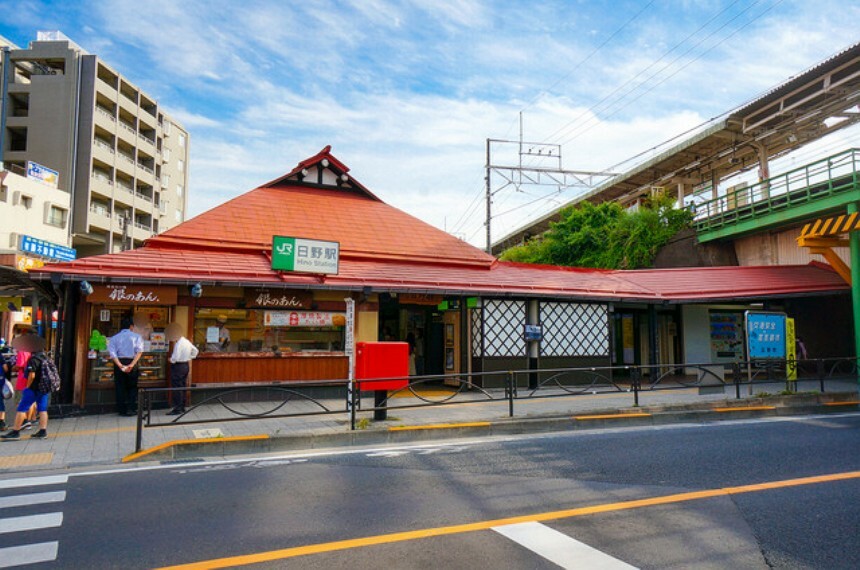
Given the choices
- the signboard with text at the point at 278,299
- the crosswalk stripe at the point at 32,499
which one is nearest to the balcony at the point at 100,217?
the signboard with text at the point at 278,299

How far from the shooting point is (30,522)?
5.33 metres

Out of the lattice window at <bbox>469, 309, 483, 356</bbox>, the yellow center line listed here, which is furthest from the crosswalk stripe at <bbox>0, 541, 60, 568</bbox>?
the lattice window at <bbox>469, 309, 483, 356</bbox>

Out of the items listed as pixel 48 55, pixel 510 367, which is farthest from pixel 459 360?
pixel 48 55

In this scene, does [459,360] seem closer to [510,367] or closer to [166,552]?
[510,367]

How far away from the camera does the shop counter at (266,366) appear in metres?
13.2

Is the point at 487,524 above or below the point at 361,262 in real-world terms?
below

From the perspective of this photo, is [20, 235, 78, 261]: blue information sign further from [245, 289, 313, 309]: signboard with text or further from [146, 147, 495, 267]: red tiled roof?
[245, 289, 313, 309]: signboard with text

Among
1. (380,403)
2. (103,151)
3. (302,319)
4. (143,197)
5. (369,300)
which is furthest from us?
(143,197)

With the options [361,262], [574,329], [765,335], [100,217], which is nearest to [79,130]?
[100,217]

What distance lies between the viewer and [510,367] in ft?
53.8

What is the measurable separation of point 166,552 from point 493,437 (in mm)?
6452

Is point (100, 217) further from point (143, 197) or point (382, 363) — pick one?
point (382, 363)

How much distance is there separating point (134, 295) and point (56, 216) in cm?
3357

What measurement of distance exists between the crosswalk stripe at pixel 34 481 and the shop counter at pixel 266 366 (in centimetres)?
607
